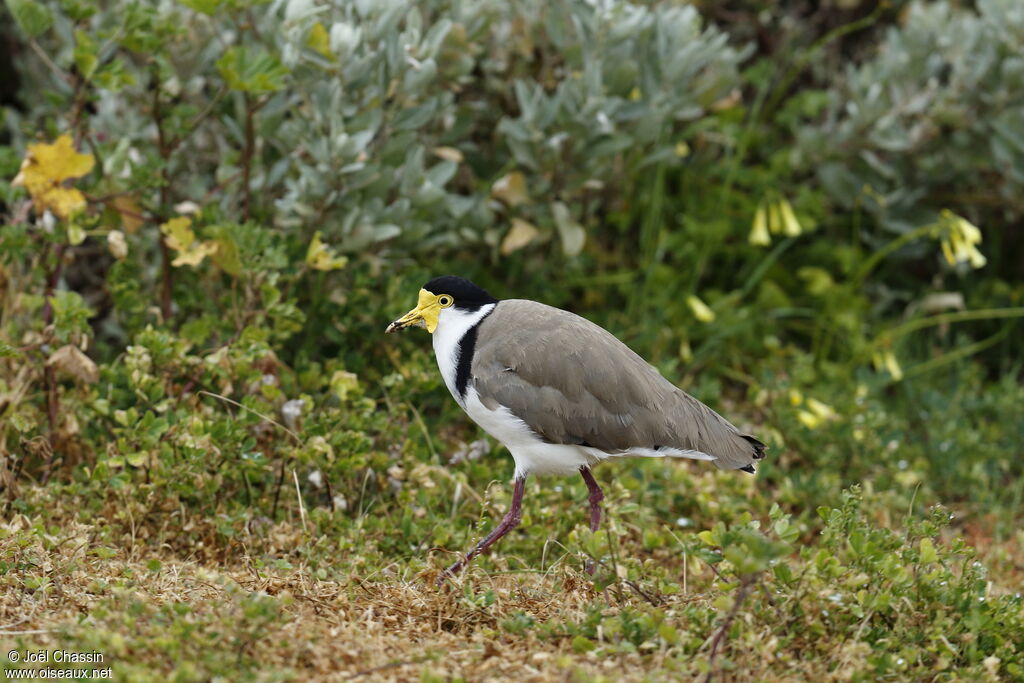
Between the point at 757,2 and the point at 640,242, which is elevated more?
the point at 757,2

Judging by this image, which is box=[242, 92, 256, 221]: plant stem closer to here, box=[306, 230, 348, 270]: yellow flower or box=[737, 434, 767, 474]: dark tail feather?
box=[306, 230, 348, 270]: yellow flower

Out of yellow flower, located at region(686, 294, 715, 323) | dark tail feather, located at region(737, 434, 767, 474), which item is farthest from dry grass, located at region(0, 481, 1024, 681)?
yellow flower, located at region(686, 294, 715, 323)

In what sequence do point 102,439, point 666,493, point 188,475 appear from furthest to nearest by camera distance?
point 666,493 < point 102,439 < point 188,475

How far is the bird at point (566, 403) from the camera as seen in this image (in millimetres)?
3824

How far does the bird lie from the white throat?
0.06 ft

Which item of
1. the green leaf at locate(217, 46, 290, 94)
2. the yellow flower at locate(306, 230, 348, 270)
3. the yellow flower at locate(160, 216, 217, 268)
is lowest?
the yellow flower at locate(306, 230, 348, 270)

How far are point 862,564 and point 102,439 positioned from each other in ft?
8.85

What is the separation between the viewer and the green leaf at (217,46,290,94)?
4.48 metres

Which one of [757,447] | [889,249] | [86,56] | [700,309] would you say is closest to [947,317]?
[889,249]

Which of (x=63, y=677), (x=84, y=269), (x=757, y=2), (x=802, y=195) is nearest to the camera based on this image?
(x=63, y=677)

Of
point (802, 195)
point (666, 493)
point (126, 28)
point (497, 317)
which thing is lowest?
point (666, 493)

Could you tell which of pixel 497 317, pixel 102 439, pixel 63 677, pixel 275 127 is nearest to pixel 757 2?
pixel 275 127

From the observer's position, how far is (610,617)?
321 cm

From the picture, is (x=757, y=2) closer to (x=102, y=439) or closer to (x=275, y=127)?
(x=275, y=127)
